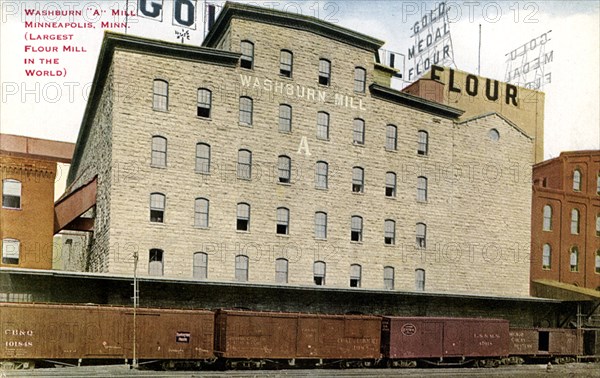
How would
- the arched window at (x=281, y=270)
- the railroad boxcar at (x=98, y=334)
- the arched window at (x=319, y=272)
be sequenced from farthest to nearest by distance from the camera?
1. the arched window at (x=319, y=272)
2. the arched window at (x=281, y=270)
3. the railroad boxcar at (x=98, y=334)

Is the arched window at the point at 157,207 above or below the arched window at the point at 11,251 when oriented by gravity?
above

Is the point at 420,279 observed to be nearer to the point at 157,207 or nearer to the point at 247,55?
the point at 157,207

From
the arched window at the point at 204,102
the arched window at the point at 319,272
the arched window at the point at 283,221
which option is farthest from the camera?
the arched window at the point at 319,272

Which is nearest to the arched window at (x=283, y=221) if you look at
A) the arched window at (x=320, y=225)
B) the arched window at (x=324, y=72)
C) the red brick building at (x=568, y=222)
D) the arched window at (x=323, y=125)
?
the arched window at (x=320, y=225)

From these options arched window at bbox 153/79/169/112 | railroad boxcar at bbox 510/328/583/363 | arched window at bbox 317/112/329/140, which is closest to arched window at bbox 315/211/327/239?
arched window at bbox 317/112/329/140

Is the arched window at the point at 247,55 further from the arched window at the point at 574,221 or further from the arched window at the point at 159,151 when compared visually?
the arched window at the point at 574,221

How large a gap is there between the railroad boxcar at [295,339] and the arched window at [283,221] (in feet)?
25.3

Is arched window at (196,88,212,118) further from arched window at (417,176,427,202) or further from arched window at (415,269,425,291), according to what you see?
arched window at (415,269,425,291)

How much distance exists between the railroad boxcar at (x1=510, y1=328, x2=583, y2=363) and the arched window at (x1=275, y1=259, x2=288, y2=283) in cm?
1188

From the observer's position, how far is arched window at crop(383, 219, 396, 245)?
3497cm

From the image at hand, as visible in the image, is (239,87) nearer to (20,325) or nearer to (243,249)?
(243,249)

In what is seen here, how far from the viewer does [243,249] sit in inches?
1219

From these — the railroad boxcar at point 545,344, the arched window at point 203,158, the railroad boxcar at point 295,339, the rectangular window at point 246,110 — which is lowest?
the railroad boxcar at point 545,344

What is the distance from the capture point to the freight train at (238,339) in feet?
68.6
